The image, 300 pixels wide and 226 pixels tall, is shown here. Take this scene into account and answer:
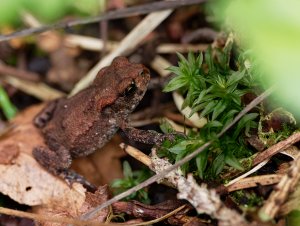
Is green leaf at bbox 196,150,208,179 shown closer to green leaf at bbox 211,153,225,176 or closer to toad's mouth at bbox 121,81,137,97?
green leaf at bbox 211,153,225,176

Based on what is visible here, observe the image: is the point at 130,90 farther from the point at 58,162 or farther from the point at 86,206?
the point at 86,206

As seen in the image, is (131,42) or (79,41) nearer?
(131,42)

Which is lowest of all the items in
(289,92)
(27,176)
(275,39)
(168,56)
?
(289,92)

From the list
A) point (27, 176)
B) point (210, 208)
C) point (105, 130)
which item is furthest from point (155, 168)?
point (27, 176)

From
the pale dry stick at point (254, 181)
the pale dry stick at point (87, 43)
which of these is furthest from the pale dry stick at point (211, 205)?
the pale dry stick at point (87, 43)

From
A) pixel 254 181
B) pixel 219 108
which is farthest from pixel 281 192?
pixel 219 108

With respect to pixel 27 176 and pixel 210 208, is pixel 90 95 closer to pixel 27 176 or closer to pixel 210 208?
pixel 27 176
